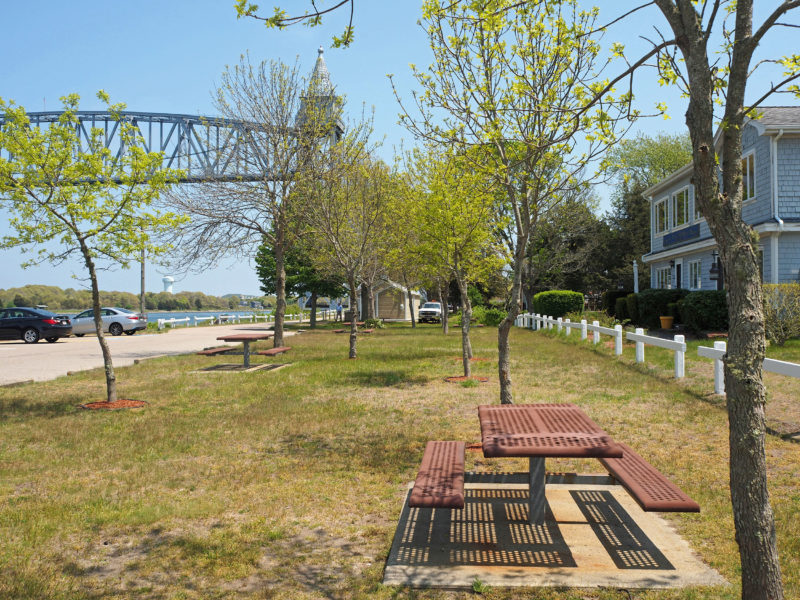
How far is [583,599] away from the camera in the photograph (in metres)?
3.80

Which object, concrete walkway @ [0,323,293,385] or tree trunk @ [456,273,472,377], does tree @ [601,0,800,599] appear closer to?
tree trunk @ [456,273,472,377]

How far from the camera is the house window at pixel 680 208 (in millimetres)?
27516

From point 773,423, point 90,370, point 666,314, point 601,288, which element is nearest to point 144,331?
point 90,370

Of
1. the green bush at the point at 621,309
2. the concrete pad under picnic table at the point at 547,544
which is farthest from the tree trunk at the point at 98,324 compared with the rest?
the green bush at the point at 621,309

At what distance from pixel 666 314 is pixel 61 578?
79.5 ft

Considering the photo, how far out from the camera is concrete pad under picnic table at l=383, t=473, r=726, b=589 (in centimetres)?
406

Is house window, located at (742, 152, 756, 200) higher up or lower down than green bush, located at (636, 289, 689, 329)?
higher up

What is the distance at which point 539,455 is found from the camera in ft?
14.2

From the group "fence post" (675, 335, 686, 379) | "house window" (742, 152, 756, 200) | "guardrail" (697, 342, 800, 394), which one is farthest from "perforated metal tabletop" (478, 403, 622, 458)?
"house window" (742, 152, 756, 200)

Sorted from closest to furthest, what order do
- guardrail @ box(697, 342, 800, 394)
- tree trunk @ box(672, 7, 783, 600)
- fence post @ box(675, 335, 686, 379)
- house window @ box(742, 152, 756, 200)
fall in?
tree trunk @ box(672, 7, 783, 600) < guardrail @ box(697, 342, 800, 394) < fence post @ box(675, 335, 686, 379) < house window @ box(742, 152, 756, 200)

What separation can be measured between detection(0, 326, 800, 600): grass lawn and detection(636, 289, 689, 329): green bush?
1262 centimetres

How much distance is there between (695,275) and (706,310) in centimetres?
755

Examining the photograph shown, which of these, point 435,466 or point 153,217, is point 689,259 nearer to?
point 153,217

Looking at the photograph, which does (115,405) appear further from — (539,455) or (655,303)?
(655,303)
